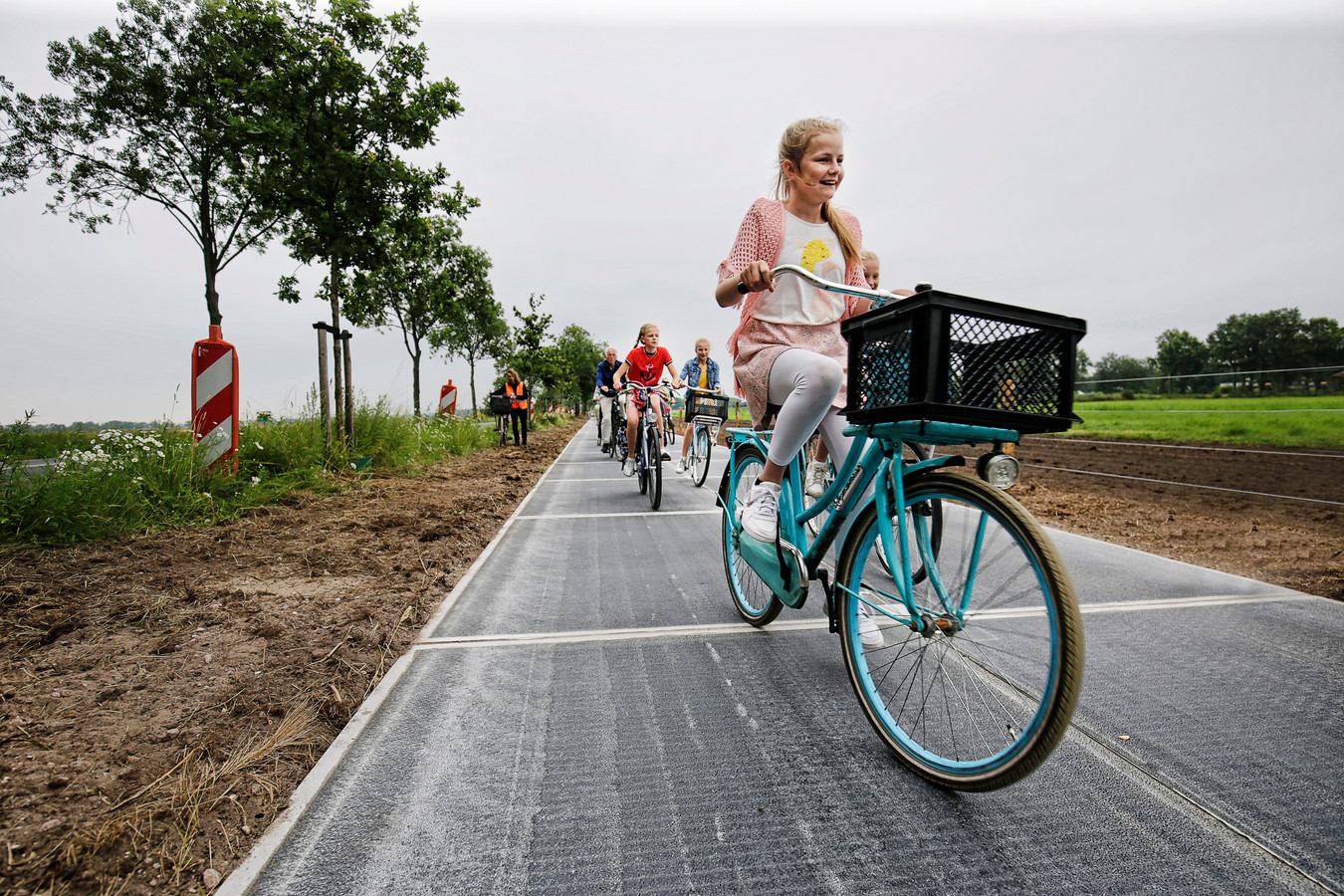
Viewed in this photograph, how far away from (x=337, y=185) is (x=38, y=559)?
5.99 m

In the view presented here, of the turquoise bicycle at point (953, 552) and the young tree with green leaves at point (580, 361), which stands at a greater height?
the young tree with green leaves at point (580, 361)

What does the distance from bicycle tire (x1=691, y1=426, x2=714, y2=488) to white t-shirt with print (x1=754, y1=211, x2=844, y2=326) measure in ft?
18.2

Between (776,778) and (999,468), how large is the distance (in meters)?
0.99

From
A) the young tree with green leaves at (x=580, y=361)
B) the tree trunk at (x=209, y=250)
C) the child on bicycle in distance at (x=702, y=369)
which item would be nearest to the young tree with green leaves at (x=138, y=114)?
the tree trunk at (x=209, y=250)

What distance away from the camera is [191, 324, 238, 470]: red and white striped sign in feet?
17.1

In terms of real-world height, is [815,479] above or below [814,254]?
below

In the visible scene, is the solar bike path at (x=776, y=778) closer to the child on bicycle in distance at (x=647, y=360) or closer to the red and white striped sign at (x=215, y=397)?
the red and white striped sign at (x=215, y=397)

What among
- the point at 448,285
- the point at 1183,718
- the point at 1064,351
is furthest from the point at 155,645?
the point at 448,285

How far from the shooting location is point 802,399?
81.1 inches

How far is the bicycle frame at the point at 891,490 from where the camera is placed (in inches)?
60.8

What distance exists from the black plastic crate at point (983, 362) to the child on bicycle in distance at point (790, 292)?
69cm

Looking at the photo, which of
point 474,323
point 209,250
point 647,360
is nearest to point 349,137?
point 647,360

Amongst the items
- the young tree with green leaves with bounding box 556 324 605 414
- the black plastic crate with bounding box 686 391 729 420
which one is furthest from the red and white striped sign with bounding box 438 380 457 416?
the young tree with green leaves with bounding box 556 324 605 414

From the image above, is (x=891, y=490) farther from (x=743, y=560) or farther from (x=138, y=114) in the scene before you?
(x=138, y=114)
